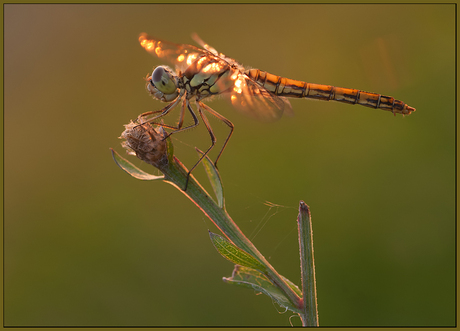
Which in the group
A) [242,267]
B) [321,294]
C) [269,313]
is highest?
[242,267]

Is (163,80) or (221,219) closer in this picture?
(221,219)

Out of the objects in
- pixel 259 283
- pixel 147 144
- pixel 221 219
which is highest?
pixel 147 144

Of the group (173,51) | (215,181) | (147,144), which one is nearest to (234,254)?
(215,181)

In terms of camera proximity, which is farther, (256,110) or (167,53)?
(167,53)

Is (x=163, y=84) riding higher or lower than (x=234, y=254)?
higher

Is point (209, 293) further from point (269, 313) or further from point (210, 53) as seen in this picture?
point (210, 53)

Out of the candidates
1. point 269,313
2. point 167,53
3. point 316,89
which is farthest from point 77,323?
point 316,89

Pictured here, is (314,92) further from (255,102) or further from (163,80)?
(163,80)

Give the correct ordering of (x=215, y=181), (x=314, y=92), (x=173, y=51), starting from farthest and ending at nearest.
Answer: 1. (x=314, y=92)
2. (x=173, y=51)
3. (x=215, y=181)
